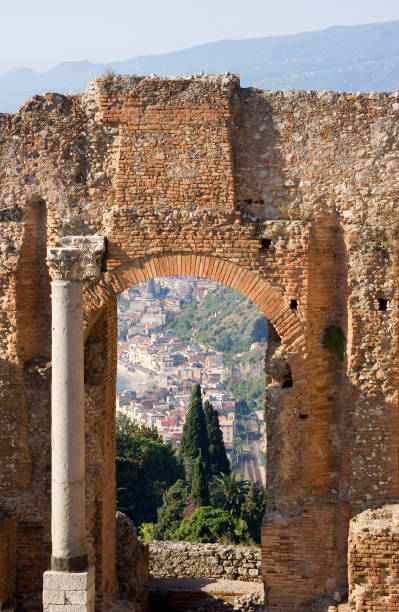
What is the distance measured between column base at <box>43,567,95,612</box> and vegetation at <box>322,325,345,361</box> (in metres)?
3.99

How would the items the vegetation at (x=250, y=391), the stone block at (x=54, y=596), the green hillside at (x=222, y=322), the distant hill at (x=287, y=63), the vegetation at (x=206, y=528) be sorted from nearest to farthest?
the stone block at (x=54, y=596), the vegetation at (x=206, y=528), the vegetation at (x=250, y=391), the green hillside at (x=222, y=322), the distant hill at (x=287, y=63)

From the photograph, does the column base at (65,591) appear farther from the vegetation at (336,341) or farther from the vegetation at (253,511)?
the vegetation at (253,511)

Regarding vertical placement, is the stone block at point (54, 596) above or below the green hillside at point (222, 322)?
below

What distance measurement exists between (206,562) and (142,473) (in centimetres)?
2393

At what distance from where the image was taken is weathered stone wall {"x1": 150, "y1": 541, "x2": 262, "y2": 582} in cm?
1559

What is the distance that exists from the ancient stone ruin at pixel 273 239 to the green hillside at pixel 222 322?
313 ft

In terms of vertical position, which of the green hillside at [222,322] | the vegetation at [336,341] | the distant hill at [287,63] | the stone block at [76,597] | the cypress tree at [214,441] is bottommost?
the stone block at [76,597]

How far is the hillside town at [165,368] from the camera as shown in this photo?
10088cm

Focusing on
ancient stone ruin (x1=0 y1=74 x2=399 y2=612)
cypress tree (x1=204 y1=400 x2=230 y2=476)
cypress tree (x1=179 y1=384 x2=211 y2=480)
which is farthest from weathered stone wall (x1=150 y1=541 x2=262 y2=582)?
cypress tree (x1=204 y1=400 x2=230 y2=476)

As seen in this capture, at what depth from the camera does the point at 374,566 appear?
11609 mm

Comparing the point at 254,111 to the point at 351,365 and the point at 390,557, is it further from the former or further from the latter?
the point at 390,557

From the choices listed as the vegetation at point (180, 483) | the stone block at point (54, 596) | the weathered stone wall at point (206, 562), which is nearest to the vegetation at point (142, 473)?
the vegetation at point (180, 483)

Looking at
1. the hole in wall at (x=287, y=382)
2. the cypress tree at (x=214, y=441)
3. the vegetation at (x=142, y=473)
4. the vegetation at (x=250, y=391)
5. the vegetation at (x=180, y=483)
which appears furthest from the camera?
the vegetation at (x=250, y=391)

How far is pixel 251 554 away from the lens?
15.8 meters
